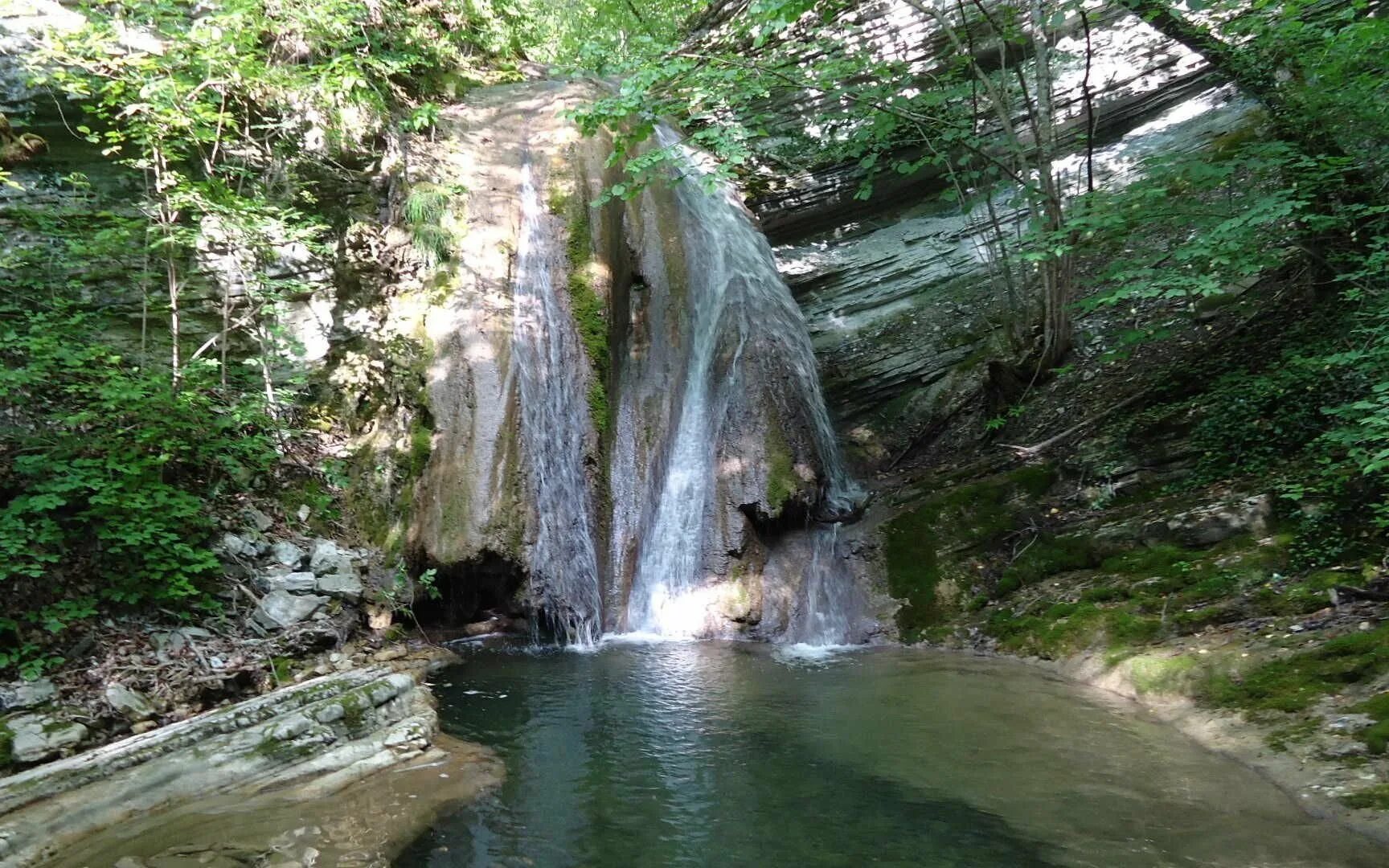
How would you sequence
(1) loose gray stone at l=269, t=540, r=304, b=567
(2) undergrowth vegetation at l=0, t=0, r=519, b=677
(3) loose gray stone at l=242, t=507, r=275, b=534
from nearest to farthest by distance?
(2) undergrowth vegetation at l=0, t=0, r=519, b=677 < (1) loose gray stone at l=269, t=540, r=304, b=567 < (3) loose gray stone at l=242, t=507, r=275, b=534

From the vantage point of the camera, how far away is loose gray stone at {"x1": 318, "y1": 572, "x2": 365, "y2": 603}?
612cm

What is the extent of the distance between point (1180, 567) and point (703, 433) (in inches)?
193

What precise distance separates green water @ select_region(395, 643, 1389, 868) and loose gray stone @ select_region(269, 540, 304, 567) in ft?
5.38

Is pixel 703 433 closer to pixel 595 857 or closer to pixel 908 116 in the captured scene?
pixel 908 116

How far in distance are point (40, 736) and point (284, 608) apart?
198cm

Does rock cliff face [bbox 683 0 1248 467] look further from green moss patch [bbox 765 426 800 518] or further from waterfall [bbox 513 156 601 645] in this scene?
waterfall [bbox 513 156 601 645]

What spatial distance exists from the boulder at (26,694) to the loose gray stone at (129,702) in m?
0.25

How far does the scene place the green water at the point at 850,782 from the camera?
319 cm

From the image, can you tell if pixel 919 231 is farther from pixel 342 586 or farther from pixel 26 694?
pixel 26 694

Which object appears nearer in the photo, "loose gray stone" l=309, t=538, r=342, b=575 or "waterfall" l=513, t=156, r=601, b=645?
"loose gray stone" l=309, t=538, r=342, b=575

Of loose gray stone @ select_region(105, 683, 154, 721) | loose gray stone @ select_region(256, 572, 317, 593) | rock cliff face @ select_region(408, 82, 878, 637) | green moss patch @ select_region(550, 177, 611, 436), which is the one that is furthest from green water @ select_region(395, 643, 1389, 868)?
green moss patch @ select_region(550, 177, 611, 436)

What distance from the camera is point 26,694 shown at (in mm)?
3912

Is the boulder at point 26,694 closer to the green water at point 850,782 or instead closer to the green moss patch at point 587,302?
the green water at point 850,782

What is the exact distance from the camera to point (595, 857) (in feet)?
10.6
